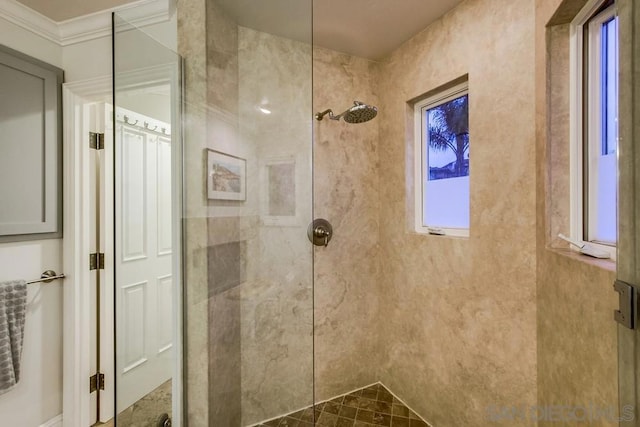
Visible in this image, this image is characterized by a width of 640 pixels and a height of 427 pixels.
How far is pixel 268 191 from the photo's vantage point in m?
1.18

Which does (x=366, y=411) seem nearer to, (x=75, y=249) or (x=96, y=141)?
(x=75, y=249)

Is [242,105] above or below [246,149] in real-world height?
above

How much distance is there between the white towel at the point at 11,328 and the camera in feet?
4.02

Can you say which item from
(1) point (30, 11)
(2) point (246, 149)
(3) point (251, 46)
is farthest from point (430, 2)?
(1) point (30, 11)

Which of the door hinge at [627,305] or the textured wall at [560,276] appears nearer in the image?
the door hinge at [627,305]

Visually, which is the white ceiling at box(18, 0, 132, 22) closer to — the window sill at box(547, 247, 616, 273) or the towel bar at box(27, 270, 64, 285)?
the towel bar at box(27, 270, 64, 285)

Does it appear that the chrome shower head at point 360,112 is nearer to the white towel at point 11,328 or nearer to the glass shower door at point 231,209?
the glass shower door at point 231,209

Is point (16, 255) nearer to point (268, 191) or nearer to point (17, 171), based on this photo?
point (17, 171)

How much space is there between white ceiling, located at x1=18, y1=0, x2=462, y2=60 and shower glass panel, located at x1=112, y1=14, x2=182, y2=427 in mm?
398


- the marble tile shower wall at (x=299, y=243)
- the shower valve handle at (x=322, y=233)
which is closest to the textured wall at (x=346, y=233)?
the shower valve handle at (x=322, y=233)

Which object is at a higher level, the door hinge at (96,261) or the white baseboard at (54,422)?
the door hinge at (96,261)

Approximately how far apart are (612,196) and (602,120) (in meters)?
0.28

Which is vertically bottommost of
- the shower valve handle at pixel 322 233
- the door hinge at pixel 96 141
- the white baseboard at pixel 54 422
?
the white baseboard at pixel 54 422

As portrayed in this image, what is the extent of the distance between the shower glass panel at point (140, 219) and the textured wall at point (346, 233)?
869 millimetres
